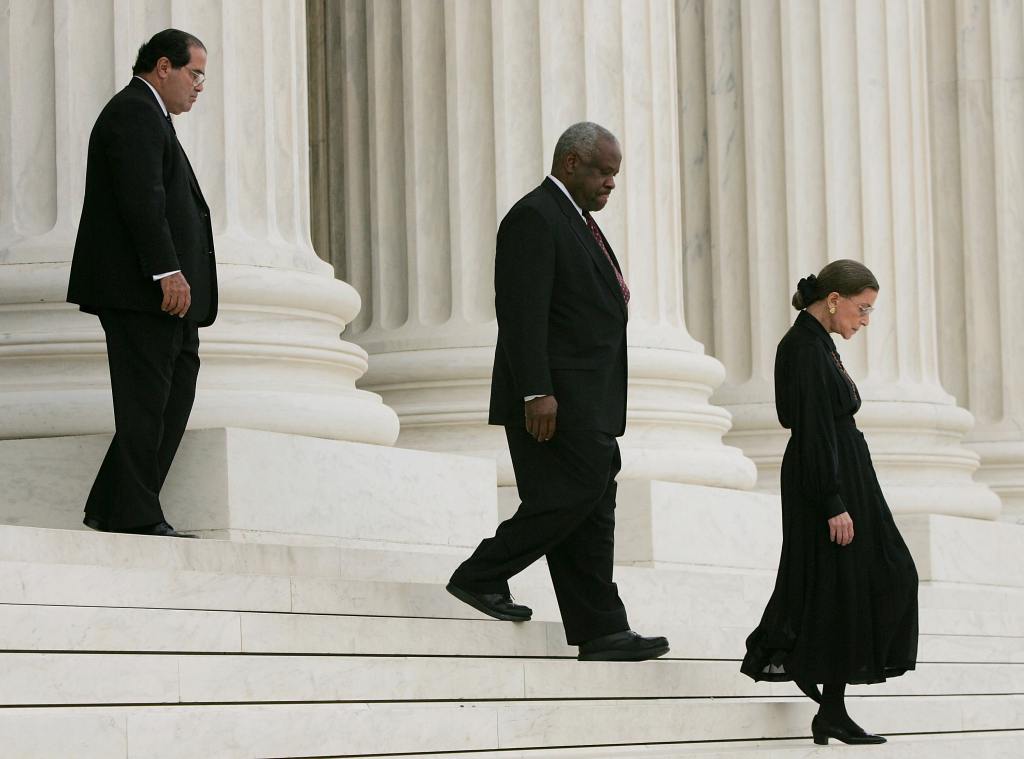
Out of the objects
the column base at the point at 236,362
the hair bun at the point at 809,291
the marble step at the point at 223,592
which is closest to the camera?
the marble step at the point at 223,592

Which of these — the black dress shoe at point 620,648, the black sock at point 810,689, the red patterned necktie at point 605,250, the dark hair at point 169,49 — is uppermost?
the dark hair at point 169,49

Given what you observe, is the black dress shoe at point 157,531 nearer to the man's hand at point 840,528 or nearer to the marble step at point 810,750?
the marble step at point 810,750

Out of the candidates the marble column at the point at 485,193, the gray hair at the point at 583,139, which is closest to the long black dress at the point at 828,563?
the gray hair at the point at 583,139

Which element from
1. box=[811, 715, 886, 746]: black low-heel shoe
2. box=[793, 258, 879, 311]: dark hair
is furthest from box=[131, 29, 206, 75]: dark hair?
box=[811, 715, 886, 746]: black low-heel shoe

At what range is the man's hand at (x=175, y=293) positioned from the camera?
14523 mm

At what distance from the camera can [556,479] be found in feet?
48.0

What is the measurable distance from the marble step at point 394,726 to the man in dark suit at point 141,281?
9.09 ft

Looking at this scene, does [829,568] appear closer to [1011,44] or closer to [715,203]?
[715,203]

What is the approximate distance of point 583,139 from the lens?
596 inches

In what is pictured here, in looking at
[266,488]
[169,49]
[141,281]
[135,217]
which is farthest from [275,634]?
[169,49]

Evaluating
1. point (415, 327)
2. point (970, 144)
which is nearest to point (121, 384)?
point (415, 327)

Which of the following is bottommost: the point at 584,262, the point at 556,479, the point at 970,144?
the point at 556,479

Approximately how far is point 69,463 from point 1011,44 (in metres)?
21.0

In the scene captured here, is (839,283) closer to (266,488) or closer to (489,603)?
(489,603)
